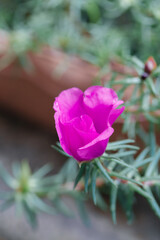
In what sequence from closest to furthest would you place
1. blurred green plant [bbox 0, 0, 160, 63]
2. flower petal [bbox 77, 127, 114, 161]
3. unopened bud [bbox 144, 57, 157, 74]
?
flower petal [bbox 77, 127, 114, 161] < unopened bud [bbox 144, 57, 157, 74] < blurred green plant [bbox 0, 0, 160, 63]

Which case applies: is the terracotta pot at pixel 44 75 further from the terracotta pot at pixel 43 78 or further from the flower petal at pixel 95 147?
the flower petal at pixel 95 147

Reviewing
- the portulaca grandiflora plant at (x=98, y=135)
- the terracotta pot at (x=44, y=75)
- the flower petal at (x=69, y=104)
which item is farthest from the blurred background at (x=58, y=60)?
the flower petal at (x=69, y=104)

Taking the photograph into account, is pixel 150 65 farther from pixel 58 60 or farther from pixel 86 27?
pixel 86 27

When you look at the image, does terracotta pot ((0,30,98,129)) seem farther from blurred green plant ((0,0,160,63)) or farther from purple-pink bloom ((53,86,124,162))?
purple-pink bloom ((53,86,124,162))

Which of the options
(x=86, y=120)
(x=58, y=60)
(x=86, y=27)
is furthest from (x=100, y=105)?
(x=86, y=27)

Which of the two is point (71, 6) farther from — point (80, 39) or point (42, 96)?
point (42, 96)

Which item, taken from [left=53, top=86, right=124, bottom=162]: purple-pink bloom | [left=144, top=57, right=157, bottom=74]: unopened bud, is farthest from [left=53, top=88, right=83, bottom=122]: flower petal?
[left=144, top=57, right=157, bottom=74]: unopened bud
